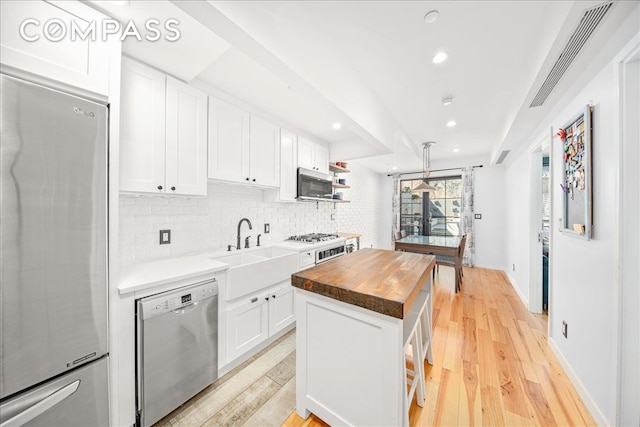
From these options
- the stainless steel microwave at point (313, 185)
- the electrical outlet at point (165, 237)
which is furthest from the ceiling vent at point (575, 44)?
the electrical outlet at point (165, 237)

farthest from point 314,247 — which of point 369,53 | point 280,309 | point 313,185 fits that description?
point 369,53

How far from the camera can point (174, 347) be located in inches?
57.0

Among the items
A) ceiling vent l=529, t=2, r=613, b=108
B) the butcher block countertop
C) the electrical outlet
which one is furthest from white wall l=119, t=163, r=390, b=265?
ceiling vent l=529, t=2, r=613, b=108

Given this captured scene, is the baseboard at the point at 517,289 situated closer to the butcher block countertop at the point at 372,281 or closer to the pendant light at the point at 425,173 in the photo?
the pendant light at the point at 425,173

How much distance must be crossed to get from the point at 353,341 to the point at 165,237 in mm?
1804

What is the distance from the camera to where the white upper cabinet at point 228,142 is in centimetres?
203

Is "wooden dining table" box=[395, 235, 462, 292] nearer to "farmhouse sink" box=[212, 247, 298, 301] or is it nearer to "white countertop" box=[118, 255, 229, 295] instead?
"farmhouse sink" box=[212, 247, 298, 301]

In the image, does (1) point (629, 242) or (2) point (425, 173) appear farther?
(2) point (425, 173)

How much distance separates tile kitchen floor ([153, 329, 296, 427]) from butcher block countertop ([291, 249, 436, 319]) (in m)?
0.92

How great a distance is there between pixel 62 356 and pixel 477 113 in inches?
168

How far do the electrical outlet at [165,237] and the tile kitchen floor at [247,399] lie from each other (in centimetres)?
123

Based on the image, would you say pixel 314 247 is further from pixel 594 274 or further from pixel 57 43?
pixel 57 43

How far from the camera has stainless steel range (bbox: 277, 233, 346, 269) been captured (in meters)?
2.63

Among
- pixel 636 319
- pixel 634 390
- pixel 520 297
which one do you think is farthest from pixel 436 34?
pixel 520 297
